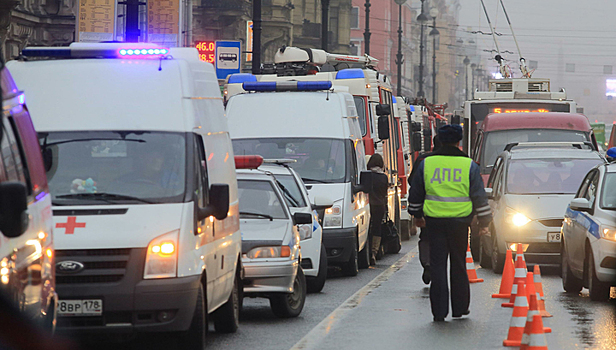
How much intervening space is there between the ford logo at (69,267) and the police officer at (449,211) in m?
3.77

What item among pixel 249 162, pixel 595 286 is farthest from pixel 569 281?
pixel 249 162

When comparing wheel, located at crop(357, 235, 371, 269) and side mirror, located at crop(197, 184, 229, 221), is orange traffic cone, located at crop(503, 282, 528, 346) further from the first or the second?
wheel, located at crop(357, 235, 371, 269)

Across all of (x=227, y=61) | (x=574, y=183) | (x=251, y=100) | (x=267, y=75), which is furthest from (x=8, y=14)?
(x=574, y=183)

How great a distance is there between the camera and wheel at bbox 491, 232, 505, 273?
1648 cm

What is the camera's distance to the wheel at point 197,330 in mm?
8617

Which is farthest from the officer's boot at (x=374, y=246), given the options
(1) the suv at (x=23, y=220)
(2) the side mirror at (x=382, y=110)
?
(1) the suv at (x=23, y=220)

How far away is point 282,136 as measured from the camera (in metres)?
17.4

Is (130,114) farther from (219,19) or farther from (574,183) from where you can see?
(219,19)

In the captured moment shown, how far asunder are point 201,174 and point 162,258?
3.49ft

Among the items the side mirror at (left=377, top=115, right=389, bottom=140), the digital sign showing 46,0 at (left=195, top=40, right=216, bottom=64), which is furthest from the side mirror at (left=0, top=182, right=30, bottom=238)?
the digital sign showing 46,0 at (left=195, top=40, right=216, bottom=64)

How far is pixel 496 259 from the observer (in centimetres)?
1666

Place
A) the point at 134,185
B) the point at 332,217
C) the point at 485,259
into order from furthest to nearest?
the point at 485,259 → the point at 332,217 → the point at 134,185

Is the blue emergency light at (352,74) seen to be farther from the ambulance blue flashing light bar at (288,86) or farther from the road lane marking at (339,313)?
the road lane marking at (339,313)

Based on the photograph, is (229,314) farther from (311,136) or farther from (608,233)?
(311,136)
